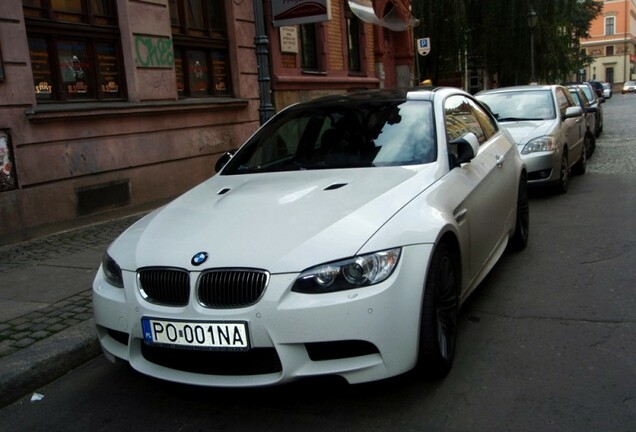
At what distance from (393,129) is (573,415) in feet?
7.25

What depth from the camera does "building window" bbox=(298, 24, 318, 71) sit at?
46.8ft

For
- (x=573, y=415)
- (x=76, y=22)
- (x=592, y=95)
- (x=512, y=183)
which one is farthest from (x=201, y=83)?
(x=592, y=95)

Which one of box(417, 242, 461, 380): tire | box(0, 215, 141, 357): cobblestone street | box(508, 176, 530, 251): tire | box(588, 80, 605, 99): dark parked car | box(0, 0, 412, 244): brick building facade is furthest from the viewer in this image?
box(588, 80, 605, 99): dark parked car

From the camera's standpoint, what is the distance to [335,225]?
Result: 10.2 ft

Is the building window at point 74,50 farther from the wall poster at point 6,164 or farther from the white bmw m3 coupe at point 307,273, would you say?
the white bmw m3 coupe at point 307,273

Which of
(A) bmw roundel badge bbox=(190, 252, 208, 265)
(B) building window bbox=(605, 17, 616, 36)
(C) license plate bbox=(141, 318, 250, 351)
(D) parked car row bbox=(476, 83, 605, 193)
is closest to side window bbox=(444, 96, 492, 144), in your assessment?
(A) bmw roundel badge bbox=(190, 252, 208, 265)

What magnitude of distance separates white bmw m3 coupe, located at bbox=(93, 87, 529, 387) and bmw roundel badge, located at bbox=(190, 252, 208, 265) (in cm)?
1

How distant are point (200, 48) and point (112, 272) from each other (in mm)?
7989

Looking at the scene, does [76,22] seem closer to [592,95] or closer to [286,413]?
[286,413]

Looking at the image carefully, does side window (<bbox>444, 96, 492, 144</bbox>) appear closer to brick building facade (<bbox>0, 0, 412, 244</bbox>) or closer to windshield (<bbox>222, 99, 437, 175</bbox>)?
windshield (<bbox>222, 99, 437, 175</bbox>)

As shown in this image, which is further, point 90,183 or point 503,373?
point 90,183

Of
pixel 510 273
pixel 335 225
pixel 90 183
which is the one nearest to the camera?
pixel 335 225

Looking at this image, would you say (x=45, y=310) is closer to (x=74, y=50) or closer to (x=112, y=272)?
(x=112, y=272)

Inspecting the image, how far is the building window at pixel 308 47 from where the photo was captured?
14266 millimetres
